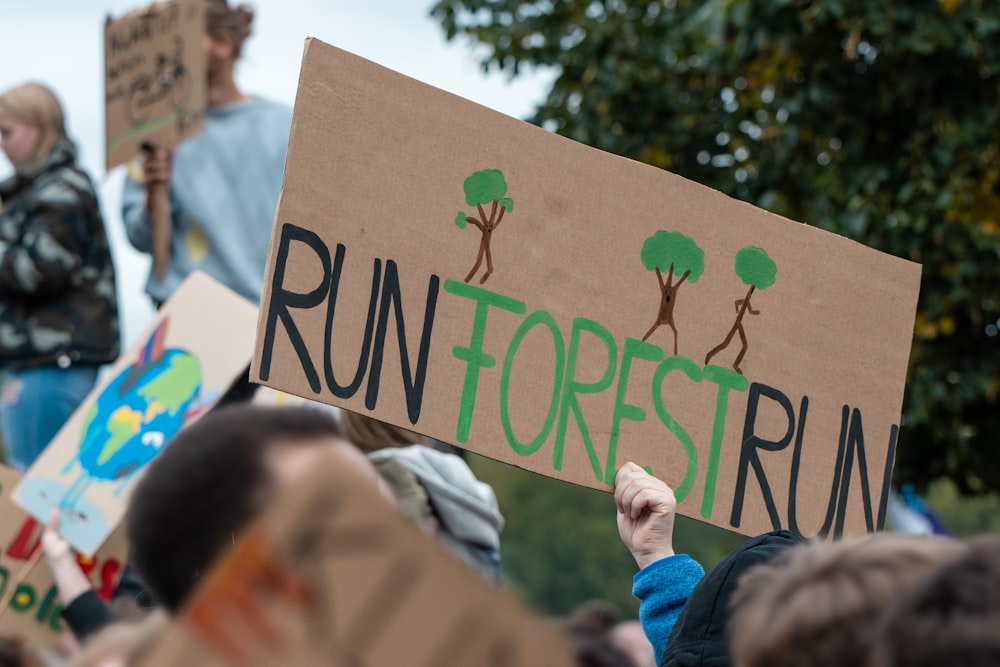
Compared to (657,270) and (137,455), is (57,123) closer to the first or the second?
(137,455)

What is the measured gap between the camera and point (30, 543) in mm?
3549

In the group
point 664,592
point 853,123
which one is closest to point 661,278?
point 664,592

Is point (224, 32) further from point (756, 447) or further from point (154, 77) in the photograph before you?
point (756, 447)

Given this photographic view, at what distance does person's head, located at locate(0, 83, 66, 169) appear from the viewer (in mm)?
4316

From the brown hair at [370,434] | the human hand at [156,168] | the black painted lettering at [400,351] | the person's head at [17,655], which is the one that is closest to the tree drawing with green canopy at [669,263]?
the black painted lettering at [400,351]

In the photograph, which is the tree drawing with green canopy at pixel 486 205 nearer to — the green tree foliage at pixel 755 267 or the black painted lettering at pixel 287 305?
the black painted lettering at pixel 287 305

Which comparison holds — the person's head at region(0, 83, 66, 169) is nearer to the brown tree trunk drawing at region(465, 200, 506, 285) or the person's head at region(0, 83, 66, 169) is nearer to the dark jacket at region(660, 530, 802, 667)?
the brown tree trunk drawing at region(465, 200, 506, 285)

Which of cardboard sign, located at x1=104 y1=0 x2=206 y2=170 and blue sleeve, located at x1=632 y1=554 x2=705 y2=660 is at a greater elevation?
cardboard sign, located at x1=104 y1=0 x2=206 y2=170

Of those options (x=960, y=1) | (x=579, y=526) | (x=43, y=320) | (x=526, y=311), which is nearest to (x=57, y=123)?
(x=43, y=320)

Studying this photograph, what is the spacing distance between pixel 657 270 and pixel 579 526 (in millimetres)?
55021

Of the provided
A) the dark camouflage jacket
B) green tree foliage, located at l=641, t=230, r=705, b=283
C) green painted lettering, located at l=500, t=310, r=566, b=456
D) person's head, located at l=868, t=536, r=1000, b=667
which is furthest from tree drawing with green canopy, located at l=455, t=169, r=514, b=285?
the dark camouflage jacket

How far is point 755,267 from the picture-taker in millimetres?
2395

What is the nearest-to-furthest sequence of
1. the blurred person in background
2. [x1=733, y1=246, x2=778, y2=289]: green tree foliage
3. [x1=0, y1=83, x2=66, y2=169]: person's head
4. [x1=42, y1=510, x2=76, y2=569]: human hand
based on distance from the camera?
[x1=733, y1=246, x2=778, y2=289]: green tree foliage, the blurred person in background, [x1=42, y1=510, x2=76, y2=569]: human hand, [x1=0, y1=83, x2=66, y2=169]: person's head

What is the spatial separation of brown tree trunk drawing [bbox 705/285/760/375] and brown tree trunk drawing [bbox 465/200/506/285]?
42 centimetres
